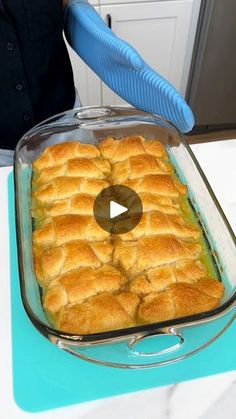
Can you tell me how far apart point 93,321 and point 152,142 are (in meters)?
0.39

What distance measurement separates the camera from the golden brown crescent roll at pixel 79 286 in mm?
539

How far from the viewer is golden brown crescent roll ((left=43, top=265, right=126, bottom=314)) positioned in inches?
21.2

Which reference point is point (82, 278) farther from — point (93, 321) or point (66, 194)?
point (66, 194)

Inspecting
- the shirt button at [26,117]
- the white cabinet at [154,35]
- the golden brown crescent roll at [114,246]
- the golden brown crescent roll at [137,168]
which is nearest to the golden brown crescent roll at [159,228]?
the golden brown crescent roll at [114,246]

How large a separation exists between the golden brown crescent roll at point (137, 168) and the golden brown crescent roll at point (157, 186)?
0.02m

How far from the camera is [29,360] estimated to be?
0.56 m

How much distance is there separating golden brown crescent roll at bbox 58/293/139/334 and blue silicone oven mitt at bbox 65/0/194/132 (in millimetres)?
364

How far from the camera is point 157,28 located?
1.61 metres

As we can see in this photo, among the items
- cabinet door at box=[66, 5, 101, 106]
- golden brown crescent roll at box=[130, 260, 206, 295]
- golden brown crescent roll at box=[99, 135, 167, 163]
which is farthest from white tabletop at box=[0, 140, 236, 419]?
cabinet door at box=[66, 5, 101, 106]

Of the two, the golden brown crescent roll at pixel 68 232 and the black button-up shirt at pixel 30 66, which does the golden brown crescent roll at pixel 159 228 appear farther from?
the black button-up shirt at pixel 30 66

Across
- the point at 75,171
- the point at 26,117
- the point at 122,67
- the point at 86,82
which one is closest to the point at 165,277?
the point at 75,171

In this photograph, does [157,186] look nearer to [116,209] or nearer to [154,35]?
[116,209]

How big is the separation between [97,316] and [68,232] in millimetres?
148
